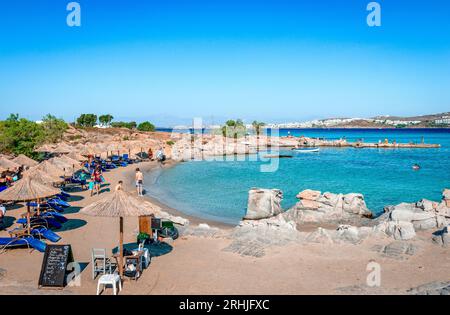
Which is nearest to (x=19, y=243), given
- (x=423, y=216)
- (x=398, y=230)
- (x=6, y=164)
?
(x=6, y=164)

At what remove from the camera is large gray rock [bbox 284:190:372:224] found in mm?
18000

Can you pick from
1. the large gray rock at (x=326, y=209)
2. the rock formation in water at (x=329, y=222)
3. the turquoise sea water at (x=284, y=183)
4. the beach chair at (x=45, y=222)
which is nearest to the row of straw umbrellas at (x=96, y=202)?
the beach chair at (x=45, y=222)

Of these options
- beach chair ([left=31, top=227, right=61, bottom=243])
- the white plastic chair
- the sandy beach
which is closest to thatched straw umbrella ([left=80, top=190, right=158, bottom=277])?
the white plastic chair

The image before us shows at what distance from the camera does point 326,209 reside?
59.9 ft

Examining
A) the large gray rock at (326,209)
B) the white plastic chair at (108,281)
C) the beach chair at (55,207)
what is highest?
the beach chair at (55,207)

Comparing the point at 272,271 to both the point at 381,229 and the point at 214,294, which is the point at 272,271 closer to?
the point at 214,294

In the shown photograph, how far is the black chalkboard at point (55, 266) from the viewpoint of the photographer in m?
8.97

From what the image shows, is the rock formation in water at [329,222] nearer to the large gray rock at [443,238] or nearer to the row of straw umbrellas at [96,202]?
the large gray rock at [443,238]

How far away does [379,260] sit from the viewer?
37.5ft

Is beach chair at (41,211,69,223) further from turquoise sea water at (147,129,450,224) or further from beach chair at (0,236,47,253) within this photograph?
turquoise sea water at (147,129,450,224)

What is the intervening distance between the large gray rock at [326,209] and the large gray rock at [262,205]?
2.51 feet

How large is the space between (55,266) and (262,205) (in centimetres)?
1134
